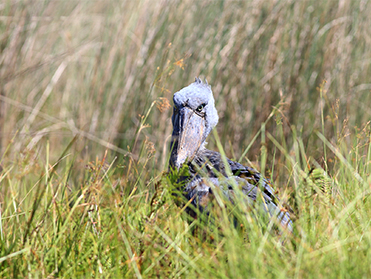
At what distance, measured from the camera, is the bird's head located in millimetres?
2031

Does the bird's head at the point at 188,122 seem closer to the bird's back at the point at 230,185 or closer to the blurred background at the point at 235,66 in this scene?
the bird's back at the point at 230,185

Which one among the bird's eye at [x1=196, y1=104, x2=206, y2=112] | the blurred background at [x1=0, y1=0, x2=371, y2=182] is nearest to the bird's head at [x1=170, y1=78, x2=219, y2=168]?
the bird's eye at [x1=196, y1=104, x2=206, y2=112]

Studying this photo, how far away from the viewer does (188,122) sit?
82.2 inches

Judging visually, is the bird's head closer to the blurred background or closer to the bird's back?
the bird's back

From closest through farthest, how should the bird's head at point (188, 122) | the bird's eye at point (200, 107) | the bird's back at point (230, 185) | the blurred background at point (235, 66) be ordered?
the bird's back at point (230, 185) → the bird's head at point (188, 122) → the bird's eye at point (200, 107) → the blurred background at point (235, 66)

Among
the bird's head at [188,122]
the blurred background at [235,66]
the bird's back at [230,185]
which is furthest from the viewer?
the blurred background at [235,66]

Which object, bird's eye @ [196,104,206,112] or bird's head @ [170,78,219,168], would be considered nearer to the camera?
bird's head @ [170,78,219,168]

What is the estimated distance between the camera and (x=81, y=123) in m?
3.31

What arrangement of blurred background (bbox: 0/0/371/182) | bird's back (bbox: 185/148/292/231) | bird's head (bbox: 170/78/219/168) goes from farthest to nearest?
blurred background (bbox: 0/0/371/182) → bird's head (bbox: 170/78/219/168) → bird's back (bbox: 185/148/292/231)

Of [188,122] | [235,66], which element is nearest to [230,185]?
[188,122]

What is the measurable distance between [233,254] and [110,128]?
2.21 metres

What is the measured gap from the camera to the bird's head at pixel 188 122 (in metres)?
2.03

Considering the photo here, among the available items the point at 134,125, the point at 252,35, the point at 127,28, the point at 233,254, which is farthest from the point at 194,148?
the point at 127,28

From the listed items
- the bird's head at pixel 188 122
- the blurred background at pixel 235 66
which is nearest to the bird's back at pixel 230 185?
the bird's head at pixel 188 122
